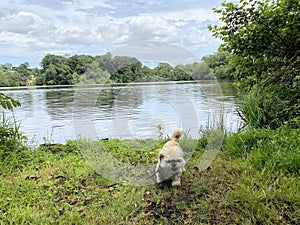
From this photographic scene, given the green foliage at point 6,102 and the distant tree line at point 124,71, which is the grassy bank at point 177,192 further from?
the distant tree line at point 124,71

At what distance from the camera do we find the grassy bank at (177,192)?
1.80 metres

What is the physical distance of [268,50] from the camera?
12.7ft

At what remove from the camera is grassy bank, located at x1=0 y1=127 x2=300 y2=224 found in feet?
5.90

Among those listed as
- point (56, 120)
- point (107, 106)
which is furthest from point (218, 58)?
point (56, 120)

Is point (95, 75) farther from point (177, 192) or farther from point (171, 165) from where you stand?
Answer: point (177, 192)

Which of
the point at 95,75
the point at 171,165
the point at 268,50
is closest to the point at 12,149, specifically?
the point at 95,75

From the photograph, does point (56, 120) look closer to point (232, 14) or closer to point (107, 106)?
point (107, 106)

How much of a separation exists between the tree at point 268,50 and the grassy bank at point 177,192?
0.96 metres

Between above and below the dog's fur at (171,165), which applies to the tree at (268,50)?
above

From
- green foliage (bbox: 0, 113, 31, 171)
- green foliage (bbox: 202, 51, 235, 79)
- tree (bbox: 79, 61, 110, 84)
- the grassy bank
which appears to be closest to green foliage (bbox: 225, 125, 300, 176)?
A: the grassy bank

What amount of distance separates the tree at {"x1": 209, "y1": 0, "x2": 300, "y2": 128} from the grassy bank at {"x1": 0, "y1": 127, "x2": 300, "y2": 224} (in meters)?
0.96

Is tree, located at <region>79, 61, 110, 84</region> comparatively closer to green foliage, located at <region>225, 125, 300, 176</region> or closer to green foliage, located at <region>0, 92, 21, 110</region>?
green foliage, located at <region>0, 92, 21, 110</region>

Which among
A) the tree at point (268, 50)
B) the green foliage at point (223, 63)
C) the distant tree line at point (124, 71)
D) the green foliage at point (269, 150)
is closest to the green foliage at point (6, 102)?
the distant tree line at point (124, 71)

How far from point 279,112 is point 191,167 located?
6.56ft
